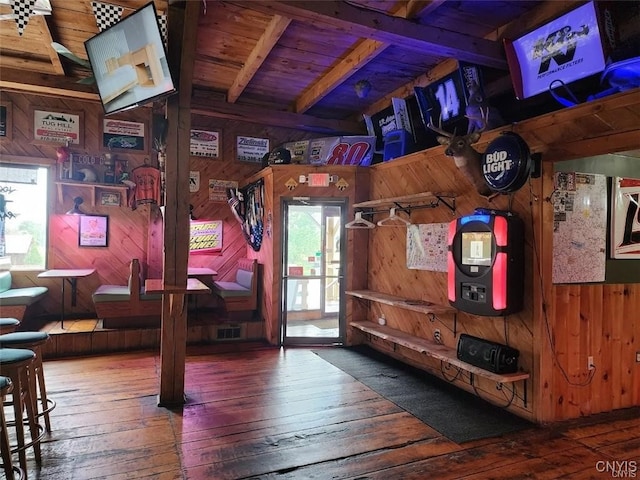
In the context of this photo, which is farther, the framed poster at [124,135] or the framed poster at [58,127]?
the framed poster at [124,135]

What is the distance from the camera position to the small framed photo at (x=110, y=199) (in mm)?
5980

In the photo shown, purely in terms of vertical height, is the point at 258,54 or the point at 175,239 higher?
the point at 258,54

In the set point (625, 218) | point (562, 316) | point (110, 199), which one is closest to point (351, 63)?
point (625, 218)

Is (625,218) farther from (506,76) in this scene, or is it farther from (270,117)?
(270,117)

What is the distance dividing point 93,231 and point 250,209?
2331mm

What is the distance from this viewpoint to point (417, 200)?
455cm

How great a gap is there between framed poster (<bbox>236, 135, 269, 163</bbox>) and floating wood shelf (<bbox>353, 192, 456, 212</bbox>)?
2303 millimetres

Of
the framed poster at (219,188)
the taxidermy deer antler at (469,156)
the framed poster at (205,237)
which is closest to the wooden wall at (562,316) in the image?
the taxidermy deer antler at (469,156)

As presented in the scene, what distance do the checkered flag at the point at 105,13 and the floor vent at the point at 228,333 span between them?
150 inches

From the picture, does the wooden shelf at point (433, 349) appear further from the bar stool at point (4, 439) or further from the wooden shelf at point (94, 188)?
the wooden shelf at point (94, 188)

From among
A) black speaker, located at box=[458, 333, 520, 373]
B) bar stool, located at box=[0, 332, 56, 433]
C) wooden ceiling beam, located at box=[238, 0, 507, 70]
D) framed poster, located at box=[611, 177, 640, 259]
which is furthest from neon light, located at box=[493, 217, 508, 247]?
bar stool, located at box=[0, 332, 56, 433]

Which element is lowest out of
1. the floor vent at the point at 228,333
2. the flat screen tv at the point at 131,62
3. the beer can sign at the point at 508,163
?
the floor vent at the point at 228,333

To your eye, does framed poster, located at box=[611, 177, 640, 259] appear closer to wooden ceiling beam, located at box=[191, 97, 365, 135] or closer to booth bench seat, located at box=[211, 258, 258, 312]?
wooden ceiling beam, located at box=[191, 97, 365, 135]

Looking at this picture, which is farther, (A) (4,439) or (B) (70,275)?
(B) (70,275)
